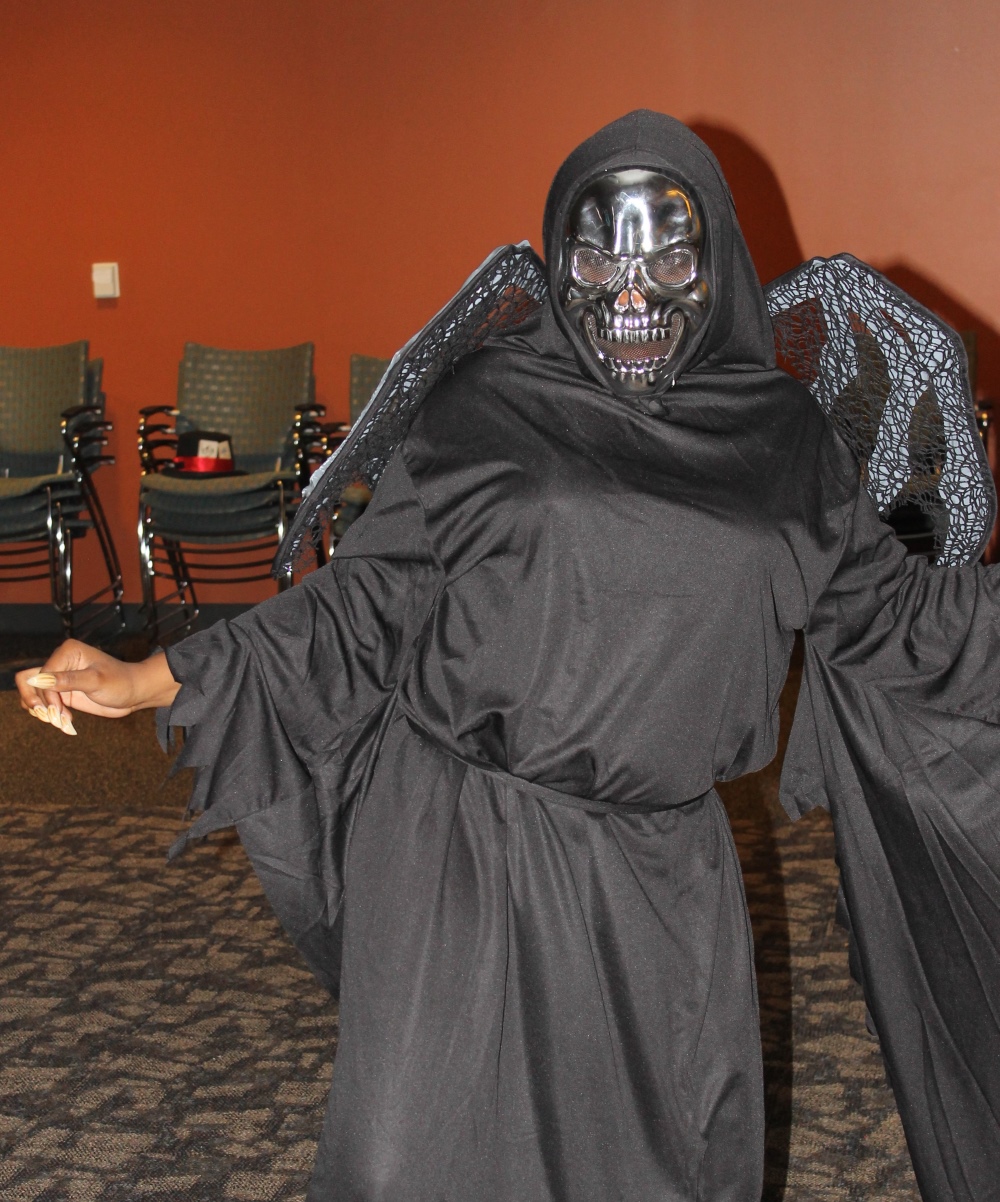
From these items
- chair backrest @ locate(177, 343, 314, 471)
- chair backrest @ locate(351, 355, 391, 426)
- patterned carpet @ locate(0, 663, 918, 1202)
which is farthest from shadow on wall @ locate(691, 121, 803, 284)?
patterned carpet @ locate(0, 663, 918, 1202)

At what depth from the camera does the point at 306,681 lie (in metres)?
1.62

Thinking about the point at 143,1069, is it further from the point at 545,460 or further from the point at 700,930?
the point at 545,460

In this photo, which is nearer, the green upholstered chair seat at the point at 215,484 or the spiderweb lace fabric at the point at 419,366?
the spiderweb lace fabric at the point at 419,366

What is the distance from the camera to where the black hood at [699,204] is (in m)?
1.57

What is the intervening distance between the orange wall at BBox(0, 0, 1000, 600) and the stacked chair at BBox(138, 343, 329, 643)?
28 centimetres

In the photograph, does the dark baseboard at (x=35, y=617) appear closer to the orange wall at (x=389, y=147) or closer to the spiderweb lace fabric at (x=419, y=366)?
the orange wall at (x=389, y=147)

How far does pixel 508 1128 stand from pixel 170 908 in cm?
203

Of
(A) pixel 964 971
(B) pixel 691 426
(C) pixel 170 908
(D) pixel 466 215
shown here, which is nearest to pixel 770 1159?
(A) pixel 964 971

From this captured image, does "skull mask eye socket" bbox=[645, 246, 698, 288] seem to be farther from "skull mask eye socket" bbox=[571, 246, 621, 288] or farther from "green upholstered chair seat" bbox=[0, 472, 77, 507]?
"green upholstered chair seat" bbox=[0, 472, 77, 507]

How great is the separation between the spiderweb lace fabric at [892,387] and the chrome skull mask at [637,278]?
297 mm

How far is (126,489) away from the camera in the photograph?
6.77m

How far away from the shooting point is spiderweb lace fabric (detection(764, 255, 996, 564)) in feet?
5.79

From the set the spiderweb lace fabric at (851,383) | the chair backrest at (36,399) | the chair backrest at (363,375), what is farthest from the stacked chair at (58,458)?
the spiderweb lace fabric at (851,383)

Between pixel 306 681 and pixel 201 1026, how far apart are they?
1.47 m
